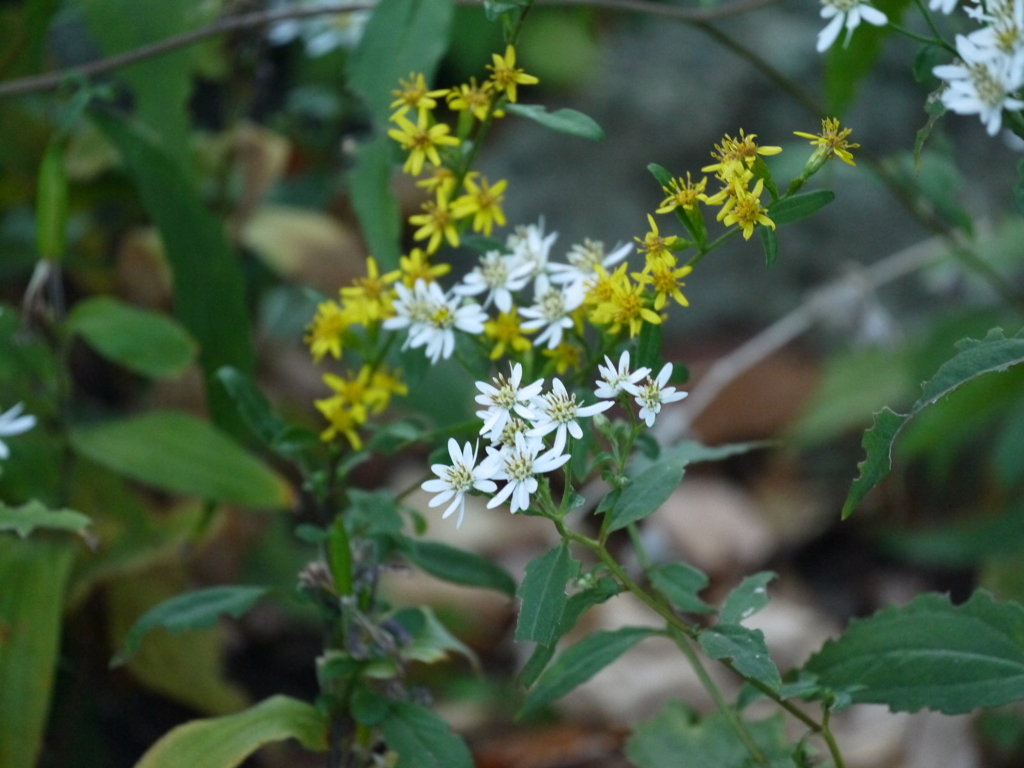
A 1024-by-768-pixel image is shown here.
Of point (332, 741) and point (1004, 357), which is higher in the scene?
point (1004, 357)

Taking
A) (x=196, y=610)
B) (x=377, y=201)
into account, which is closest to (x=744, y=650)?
(x=196, y=610)

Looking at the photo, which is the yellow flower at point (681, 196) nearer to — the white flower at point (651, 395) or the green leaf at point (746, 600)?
the white flower at point (651, 395)

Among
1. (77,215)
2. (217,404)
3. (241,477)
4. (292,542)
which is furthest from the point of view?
(77,215)

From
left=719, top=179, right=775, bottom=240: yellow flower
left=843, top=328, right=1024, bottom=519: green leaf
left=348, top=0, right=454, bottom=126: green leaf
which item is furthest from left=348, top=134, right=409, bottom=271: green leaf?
left=843, top=328, right=1024, bottom=519: green leaf

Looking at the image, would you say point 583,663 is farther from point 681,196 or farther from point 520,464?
point 681,196

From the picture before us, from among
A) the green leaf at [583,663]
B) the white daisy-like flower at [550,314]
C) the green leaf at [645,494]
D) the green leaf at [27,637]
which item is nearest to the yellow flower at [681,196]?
the white daisy-like flower at [550,314]

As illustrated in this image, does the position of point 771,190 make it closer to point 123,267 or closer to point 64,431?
point 64,431

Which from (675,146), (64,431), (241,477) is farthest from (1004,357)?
(675,146)
